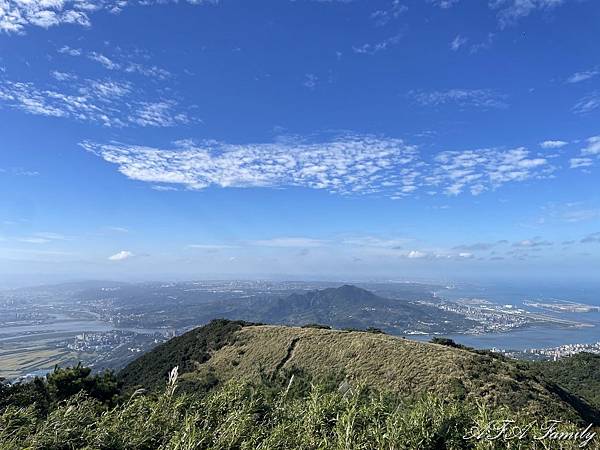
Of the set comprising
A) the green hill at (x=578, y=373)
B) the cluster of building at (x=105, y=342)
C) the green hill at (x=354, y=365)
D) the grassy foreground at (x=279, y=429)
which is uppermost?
the grassy foreground at (x=279, y=429)

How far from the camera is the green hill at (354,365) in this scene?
93.6 feet

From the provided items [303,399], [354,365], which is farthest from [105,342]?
[303,399]

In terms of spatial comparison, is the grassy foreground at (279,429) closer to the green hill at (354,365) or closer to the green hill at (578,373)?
the green hill at (354,365)

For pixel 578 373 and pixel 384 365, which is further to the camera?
pixel 578 373

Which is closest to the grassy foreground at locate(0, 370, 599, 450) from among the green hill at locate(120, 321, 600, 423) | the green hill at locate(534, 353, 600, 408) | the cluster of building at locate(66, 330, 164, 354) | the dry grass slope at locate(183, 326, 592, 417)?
the dry grass slope at locate(183, 326, 592, 417)

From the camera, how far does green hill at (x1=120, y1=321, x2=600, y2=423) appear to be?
2852cm

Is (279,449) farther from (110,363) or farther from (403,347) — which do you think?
(110,363)

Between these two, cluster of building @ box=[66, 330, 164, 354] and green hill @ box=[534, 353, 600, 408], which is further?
cluster of building @ box=[66, 330, 164, 354]

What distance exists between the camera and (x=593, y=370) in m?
53.5

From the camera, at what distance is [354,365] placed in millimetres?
36094

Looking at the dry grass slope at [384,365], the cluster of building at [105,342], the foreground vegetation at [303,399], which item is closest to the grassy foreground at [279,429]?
the foreground vegetation at [303,399]

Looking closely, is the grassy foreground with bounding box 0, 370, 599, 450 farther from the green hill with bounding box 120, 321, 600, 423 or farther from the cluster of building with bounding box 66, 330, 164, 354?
the cluster of building with bounding box 66, 330, 164, 354

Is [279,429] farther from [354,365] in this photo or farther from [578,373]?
[578,373]

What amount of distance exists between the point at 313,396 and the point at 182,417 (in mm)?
4191
